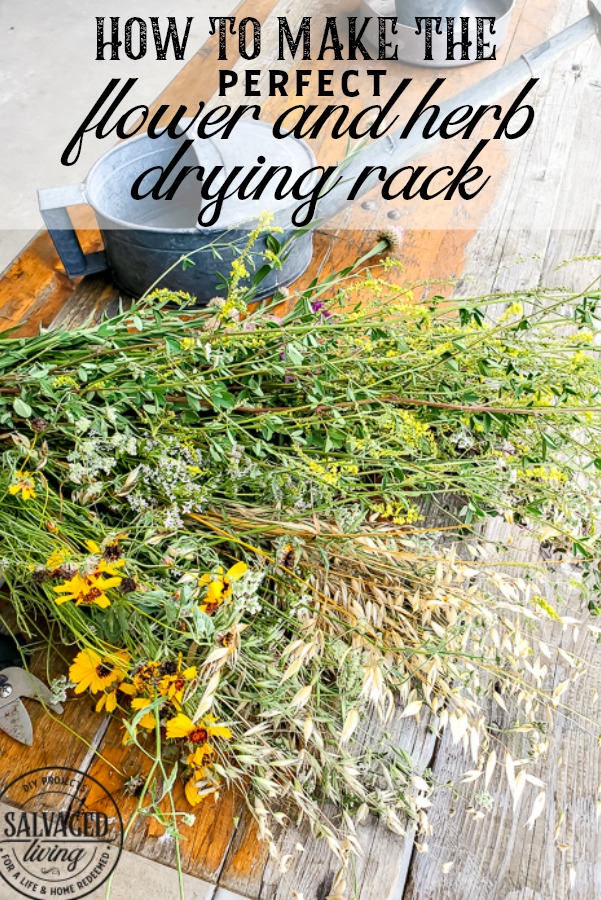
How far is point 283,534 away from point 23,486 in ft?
1.01

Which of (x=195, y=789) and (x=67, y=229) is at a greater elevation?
(x=67, y=229)

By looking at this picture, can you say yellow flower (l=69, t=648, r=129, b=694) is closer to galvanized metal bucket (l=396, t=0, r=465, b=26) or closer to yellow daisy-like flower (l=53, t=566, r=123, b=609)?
yellow daisy-like flower (l=53, t=566, r=123, b=609)

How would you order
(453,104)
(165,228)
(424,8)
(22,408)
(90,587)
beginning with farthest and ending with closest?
1. (424,8)
2. (453,104)
3. (165,228)
4. (22,408)
5. (90,587)

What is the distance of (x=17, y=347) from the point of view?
108cm

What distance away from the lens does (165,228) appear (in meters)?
1.31

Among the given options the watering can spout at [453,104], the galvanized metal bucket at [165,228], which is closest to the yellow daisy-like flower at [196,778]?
the galvanized metal bucket at [165,228]

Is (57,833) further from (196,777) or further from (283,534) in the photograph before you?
(283,534)

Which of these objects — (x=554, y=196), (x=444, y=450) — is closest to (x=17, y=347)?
(x=444, y=450)

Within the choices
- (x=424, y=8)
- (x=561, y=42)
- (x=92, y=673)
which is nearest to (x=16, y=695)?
(x=92, y=673)

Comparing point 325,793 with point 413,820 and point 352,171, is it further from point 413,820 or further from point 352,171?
point 352,171

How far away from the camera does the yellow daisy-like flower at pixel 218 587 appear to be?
0.83 meters

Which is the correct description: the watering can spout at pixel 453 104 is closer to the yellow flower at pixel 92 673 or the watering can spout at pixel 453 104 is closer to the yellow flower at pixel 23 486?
the yellow flower at pixel 23 486

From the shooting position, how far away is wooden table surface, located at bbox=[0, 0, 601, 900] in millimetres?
888

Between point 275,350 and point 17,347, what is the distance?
14.7 inches
